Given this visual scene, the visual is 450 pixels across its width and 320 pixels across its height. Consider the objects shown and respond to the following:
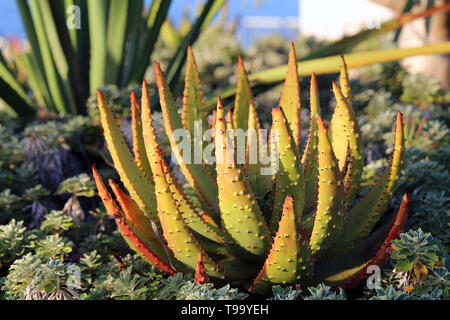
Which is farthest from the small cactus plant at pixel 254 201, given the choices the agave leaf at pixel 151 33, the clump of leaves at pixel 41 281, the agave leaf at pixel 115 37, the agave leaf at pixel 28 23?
the agave leaf at pixel 28 23

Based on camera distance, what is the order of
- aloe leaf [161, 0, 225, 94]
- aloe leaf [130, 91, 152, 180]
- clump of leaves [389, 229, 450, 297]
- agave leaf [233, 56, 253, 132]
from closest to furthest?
clump of leaves [389, 229, 450, 297] → aloe leaf [130, 91, 152, 180] → agave leaf [233, 56, 253, 132] → aloe leaf [161, 0, 225, 94]

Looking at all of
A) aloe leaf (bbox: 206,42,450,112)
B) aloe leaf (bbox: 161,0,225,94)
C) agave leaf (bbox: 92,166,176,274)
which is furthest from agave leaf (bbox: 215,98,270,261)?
aloe leaf (bbox: 161,0,225,94)

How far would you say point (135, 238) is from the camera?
1.41m

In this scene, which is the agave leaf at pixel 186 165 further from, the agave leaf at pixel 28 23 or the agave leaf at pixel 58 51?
the agave leaf at pixel 28 23

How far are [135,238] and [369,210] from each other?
777mm

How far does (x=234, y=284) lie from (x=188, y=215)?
11.2 inches

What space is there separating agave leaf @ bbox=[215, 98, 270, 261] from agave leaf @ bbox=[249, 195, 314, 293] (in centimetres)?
10

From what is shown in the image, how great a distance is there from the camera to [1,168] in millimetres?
2355

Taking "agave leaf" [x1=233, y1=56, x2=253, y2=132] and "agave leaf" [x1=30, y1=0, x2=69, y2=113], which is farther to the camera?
"agave leaf" [x1=30, y1=0, x2=69, y2=113]

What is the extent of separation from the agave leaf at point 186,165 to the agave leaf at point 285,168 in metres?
0.24

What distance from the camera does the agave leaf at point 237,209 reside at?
127 cm

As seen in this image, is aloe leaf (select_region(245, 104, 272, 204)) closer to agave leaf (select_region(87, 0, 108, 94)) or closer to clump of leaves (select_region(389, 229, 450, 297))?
clump of leaves (select_region(389, 229, 450, 297))

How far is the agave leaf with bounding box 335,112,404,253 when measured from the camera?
5.04ft

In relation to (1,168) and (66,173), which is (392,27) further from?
(1,168)
